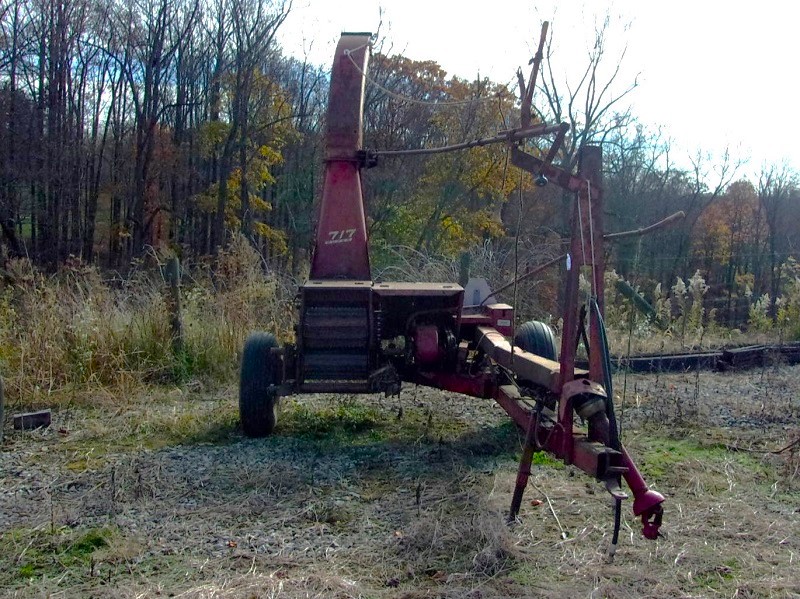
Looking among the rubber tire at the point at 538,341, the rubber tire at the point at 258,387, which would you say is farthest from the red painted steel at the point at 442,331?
the rubber tire at the point at 258,387

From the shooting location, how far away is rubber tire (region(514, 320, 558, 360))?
24.0 feet

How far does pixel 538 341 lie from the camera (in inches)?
290

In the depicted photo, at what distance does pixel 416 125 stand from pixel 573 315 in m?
22.8

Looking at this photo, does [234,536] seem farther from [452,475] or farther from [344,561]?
[452,475]

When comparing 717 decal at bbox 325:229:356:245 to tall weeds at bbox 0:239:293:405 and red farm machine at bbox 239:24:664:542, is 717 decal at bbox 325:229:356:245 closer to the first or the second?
red farm machine at bbox 239:24:664:542

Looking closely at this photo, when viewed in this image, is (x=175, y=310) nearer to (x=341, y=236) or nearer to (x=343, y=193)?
(x=341, y=236)

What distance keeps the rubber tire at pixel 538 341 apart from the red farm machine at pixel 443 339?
1 cm

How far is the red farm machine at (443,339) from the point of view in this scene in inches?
167

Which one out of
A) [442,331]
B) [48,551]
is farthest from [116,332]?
[48,551]

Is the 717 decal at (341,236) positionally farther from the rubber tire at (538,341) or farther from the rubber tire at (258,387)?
the rubber tire at (538,341)

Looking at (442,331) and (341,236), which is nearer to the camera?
(442,331)

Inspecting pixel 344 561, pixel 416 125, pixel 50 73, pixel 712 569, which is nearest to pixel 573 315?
pixel 712 569

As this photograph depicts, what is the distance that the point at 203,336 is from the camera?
940cm

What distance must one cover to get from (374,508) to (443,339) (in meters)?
2.22
